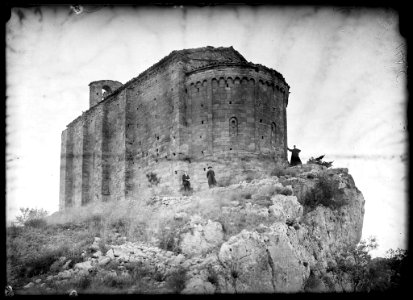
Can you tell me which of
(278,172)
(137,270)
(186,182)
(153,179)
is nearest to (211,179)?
(186,182)

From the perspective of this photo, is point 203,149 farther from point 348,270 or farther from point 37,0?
point 37,0

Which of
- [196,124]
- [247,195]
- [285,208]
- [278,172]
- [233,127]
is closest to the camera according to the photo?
[285,208]

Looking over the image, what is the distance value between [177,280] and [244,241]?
2.62m

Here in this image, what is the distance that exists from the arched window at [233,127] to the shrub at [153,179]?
4.67m

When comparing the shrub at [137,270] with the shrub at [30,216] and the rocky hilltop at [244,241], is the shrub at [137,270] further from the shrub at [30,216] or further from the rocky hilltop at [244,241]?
the shrub at [30,216]

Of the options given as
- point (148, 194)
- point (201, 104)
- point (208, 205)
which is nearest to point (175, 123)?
point (201, 104)

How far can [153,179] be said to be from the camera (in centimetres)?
2381

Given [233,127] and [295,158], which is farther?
[233,127]

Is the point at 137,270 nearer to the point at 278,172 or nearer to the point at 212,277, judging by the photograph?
the point at 212,277

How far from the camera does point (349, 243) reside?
18.5 meters

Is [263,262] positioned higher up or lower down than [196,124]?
lower down

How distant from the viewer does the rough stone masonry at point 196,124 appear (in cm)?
2203

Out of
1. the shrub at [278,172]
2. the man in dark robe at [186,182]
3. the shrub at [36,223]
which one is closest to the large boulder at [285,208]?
the shrub at [278,172]

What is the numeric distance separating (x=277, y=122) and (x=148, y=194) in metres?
7.83
